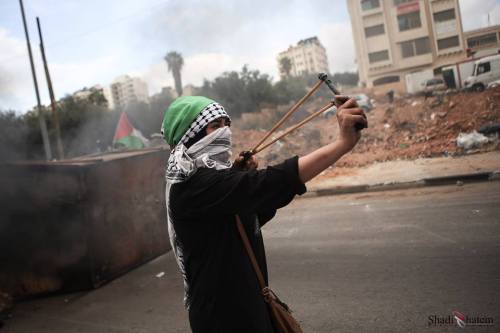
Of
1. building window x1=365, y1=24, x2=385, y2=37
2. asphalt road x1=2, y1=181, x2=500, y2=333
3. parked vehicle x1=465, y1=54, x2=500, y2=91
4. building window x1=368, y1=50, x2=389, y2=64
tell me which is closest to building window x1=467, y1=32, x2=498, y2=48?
building window x1=368, y1=50, x2=389, y2=64

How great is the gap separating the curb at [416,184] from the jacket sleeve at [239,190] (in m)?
7.19

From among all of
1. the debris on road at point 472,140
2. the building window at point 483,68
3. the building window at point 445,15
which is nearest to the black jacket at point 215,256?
the debris on road at point 472,140

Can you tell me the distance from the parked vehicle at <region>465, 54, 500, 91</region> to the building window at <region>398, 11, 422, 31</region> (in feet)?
59.6

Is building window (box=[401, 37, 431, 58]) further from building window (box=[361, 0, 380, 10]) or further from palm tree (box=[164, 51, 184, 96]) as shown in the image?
palm tree (box=[164, 51, 184, 96])

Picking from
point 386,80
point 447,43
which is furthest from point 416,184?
point 447,43

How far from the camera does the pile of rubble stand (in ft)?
37.1

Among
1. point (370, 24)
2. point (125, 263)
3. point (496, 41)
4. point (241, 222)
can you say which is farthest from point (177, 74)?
point (241, 222)

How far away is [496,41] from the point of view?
38.3 m

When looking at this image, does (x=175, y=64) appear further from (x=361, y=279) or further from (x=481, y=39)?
(x=361, y=279)

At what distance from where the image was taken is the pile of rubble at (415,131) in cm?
1132

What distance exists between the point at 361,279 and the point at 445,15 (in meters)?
36.2

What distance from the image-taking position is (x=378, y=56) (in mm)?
34938

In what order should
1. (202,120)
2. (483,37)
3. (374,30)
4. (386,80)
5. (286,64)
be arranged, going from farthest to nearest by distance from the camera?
(286,64)
(483,37)
(386,80)
(374,30)
(202,120)

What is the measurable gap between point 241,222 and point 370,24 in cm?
3727
